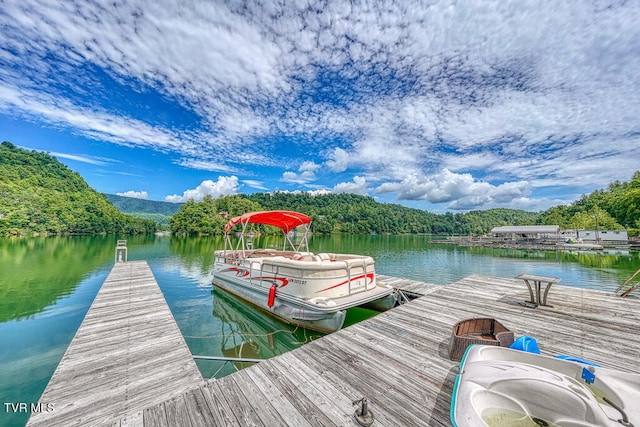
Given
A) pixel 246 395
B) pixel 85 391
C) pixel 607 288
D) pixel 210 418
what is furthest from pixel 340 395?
pixel 607 288

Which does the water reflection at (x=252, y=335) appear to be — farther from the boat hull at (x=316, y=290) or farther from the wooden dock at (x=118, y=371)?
the wooden dock at (x=118, y=371)

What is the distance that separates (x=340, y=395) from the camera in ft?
9.21

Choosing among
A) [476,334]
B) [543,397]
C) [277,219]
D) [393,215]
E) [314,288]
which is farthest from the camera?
[393,215]

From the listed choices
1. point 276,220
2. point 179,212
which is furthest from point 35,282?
point 179,212

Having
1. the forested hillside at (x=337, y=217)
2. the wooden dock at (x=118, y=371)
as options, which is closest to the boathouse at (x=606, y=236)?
the forested hillside at (x=337, y=217)

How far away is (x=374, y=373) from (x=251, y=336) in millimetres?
5155

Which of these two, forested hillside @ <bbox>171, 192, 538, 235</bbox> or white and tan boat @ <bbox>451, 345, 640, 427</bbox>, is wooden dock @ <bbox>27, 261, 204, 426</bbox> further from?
forested hillside @ <bbox>171, 192, 538, 235</bbox>

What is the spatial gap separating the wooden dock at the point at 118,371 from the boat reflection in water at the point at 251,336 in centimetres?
152

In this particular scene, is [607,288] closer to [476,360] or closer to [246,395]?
[476,360]

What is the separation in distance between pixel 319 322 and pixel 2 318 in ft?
32.8

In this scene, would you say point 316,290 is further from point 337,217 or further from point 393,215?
point 393,215

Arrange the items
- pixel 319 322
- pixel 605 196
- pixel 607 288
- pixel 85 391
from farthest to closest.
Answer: pixel 605 196 < pixel 607 288 < pixel 319 322 < pixel 85 391

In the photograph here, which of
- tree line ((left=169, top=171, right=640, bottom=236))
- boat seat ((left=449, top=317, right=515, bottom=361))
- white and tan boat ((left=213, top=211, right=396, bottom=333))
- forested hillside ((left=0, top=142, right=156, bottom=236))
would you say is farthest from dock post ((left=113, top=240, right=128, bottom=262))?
forested hillside ((left=0, top=142, right=156, bottom=236))

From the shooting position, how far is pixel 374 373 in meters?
3.25
